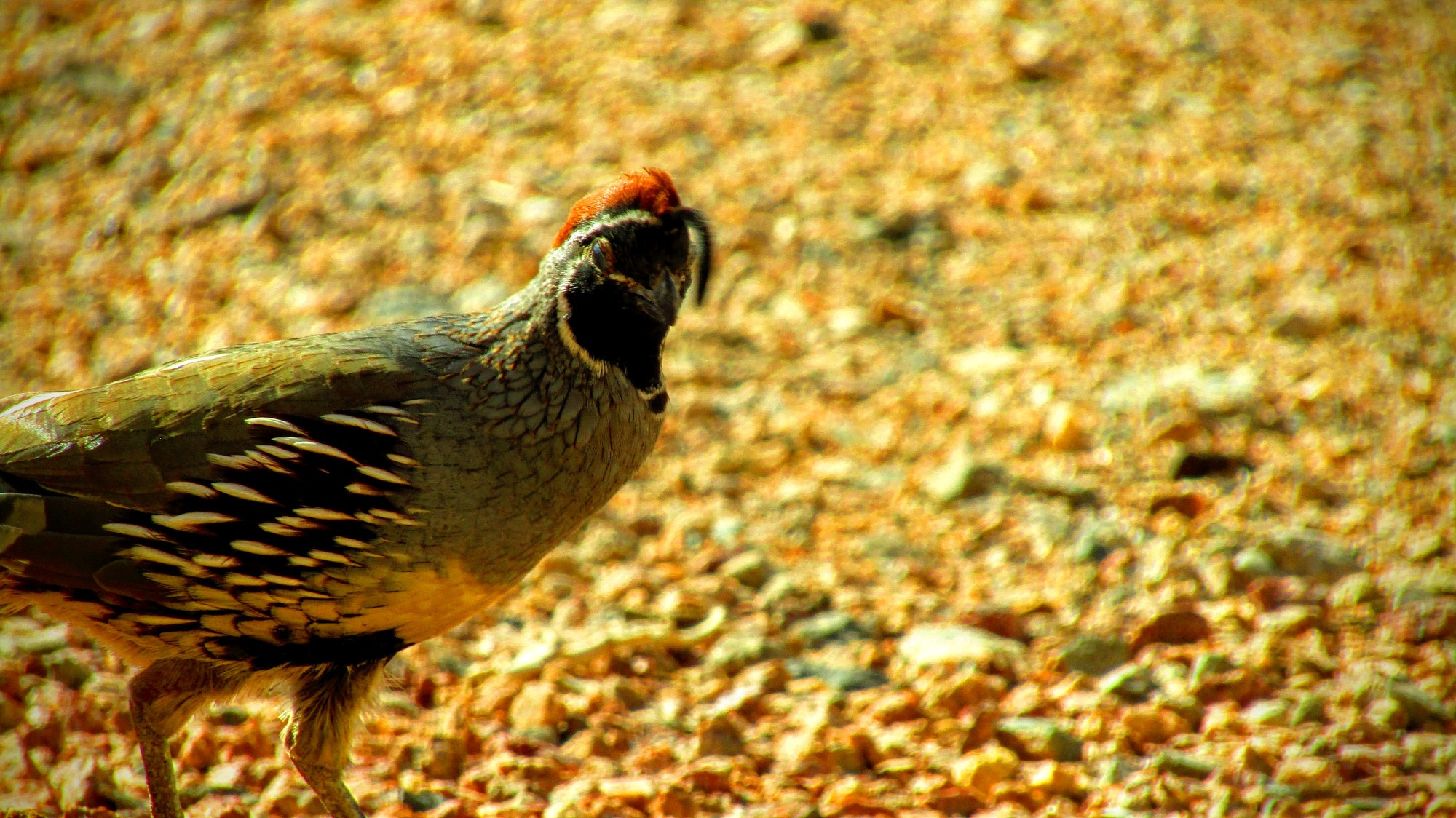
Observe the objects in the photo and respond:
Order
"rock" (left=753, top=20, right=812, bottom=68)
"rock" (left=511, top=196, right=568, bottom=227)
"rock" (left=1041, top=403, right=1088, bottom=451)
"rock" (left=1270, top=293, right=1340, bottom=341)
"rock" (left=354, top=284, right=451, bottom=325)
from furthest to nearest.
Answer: "rock" (left=753, top=20, right=812, bottom=68) → "rock" (left=511, top=196, right=568, bottom=227) → "rock" (left=354, top=284, right=451, bottom=325) → "rock" (left=1270, top=293, right=1340, bottom=341) → "rock" (left=1041, top=403, right=1088, bottom=451)

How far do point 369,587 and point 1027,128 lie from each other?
5.95m

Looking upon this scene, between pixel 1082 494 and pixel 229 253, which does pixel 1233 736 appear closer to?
pixel 1082 494

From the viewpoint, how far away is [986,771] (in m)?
4.08

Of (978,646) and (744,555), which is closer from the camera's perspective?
(978,646)

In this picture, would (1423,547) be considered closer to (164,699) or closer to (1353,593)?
(1353,593)

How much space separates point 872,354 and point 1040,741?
9.21 feet

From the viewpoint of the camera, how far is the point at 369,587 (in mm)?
3402

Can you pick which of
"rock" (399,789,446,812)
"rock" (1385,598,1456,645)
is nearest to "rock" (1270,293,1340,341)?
"rock" (1385,598,1456,645)

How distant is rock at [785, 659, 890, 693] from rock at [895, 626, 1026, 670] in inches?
5.5

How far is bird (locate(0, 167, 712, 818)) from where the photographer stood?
3398 millimetres

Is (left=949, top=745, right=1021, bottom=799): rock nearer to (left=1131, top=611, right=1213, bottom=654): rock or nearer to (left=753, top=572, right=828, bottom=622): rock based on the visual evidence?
(left=1131, top=611, right=1213, bottom=654): rock

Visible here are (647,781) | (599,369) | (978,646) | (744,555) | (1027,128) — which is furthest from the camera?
(1027,128)

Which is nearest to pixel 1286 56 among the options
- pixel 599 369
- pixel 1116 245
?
pixel 1116 245

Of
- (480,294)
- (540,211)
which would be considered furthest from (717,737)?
(540,211)
